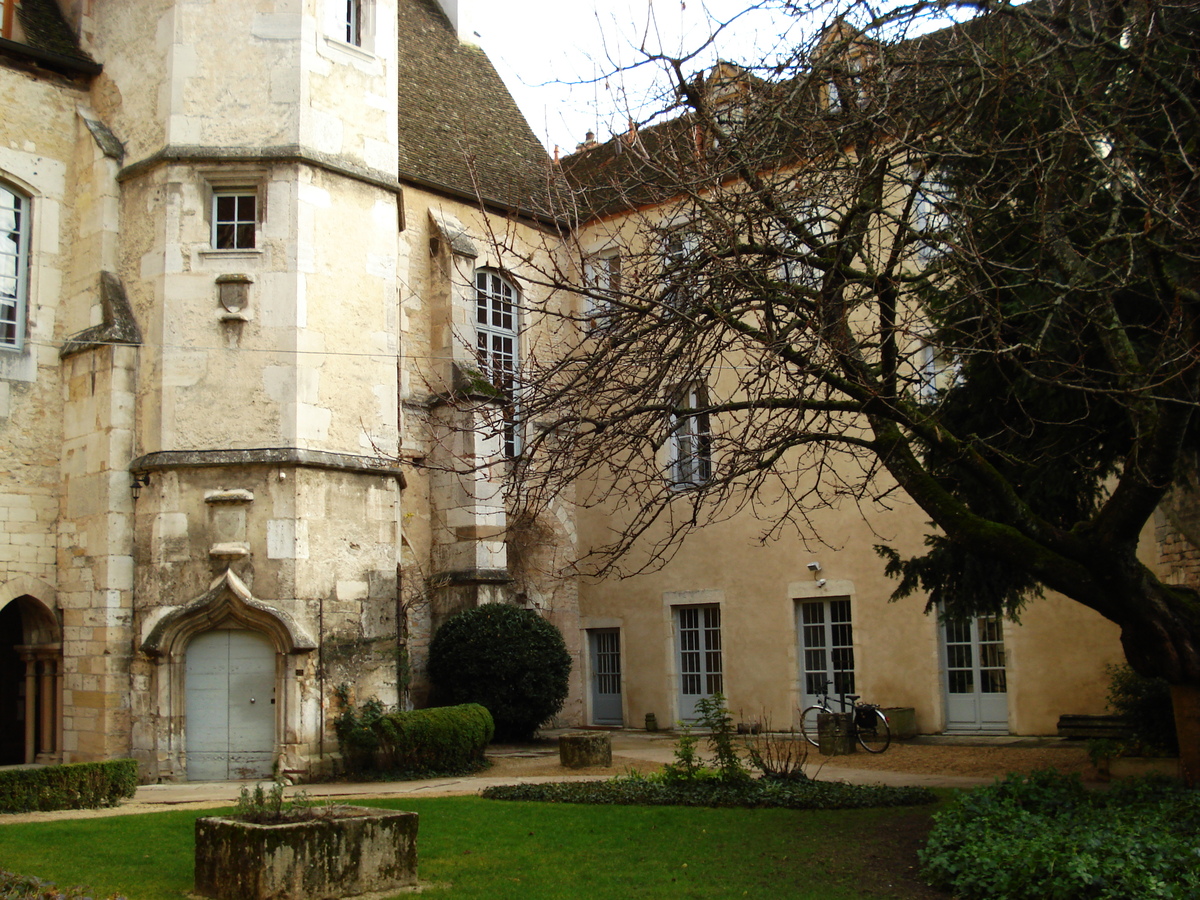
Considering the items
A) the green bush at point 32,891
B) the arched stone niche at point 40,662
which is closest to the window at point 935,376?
the green bush at point 32,891

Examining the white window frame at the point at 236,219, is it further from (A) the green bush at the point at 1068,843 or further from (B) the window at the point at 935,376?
(A) the green bush at the point at 1068,843

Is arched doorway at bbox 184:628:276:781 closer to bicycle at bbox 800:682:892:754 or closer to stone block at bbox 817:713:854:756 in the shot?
bicycle at bbox 800:682:892:754

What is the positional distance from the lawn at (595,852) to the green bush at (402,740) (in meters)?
3.40

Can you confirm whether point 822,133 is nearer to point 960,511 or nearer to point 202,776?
point 960,511

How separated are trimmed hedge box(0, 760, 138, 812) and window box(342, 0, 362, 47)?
941 centimetres

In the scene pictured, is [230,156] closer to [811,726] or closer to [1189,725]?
[811,726]

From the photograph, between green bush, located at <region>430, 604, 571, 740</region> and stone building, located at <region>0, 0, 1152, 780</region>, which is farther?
green bush, located at <region>430, 604, 571, 740</region>

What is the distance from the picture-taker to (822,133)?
753 cm

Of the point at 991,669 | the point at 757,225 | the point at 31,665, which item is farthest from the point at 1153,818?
the point at 31,665

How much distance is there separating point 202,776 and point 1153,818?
32.8 feet

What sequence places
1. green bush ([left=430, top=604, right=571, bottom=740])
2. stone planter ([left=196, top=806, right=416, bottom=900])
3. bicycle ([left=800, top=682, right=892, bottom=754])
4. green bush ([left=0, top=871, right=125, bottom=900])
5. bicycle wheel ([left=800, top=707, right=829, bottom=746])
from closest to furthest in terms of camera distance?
1. green bush ([left=0, top=871, right=125, bottom=900])
2. stone planter ([left=196, top=806, right=416, bottom=900])
3. bicycle ([left=800, top=682, right=892, bottom=754])
4. bicycle wheel ([left=800, top=707, right=829, bottom=746])
5. green bush ([left=430, top=604, right=571, bottom=740])

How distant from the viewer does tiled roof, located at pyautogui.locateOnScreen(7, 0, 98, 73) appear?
14.9 meters

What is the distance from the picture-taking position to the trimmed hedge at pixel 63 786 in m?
10.9

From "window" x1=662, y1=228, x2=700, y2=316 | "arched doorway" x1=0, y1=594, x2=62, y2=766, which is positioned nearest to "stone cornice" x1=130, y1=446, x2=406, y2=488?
"arched doorway" x1=0, y1=594, x2=62, y2=766
